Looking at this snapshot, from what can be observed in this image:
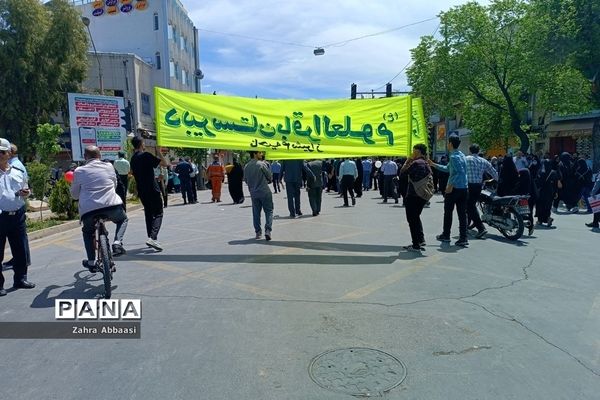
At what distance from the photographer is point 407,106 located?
7.61 meters

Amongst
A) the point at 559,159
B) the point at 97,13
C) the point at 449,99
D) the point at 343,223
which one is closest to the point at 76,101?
the point at 343,223

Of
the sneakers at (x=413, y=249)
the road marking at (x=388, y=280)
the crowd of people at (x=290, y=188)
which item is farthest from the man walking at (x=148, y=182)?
the sneakers at (x=413, y=249)

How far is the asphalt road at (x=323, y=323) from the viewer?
10.8ft

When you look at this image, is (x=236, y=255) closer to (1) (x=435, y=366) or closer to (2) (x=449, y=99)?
(1) (x=435, y=366)

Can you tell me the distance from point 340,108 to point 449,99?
18.2m

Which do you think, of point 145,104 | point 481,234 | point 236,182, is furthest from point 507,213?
point 145,104

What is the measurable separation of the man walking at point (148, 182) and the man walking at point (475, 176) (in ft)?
18.3

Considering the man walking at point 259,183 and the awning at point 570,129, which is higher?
the awning at point 570,129

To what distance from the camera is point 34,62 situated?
29.6 metres

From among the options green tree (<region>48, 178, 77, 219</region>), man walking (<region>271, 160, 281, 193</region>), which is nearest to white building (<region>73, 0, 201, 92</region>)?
man walking (<region>271, 160, 281, 193</region>)

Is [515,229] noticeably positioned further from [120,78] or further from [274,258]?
[120,78]

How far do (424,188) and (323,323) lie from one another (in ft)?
11.6

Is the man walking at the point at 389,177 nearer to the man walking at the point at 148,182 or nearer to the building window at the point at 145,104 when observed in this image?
the man walking at the point at 148,182

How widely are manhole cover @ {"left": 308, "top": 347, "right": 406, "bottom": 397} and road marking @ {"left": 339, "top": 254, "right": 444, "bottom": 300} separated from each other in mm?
1442
